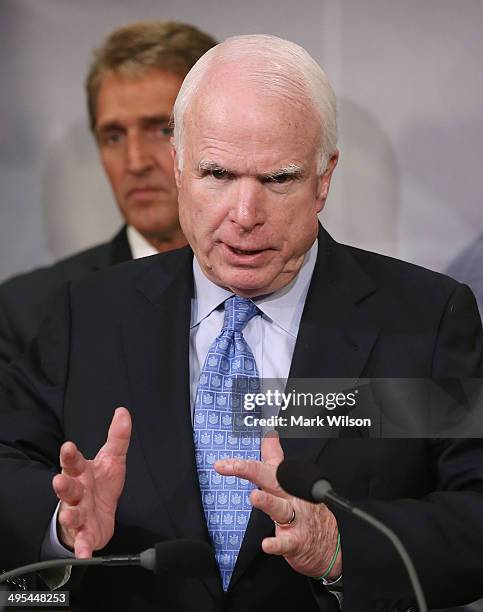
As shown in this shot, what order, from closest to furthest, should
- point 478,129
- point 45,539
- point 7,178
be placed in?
1. point 45,539
2. point 478,129
3. point 7,178

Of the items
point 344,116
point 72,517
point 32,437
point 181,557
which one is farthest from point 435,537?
point 344,116

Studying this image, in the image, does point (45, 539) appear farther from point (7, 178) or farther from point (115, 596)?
point (7, 178)

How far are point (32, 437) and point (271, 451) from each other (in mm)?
527

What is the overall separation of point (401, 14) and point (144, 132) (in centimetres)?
74

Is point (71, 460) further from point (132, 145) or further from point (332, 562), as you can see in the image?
point (132, 145)

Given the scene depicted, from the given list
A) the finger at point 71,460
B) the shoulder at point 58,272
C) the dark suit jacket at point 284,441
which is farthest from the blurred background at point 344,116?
the finger at point 71,460

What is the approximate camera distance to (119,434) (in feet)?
6.42

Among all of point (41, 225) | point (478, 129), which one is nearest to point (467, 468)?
point (478, 129)

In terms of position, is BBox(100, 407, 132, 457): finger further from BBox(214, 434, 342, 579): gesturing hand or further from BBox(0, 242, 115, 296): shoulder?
BBox(0, 242, 115, 296): shoulder

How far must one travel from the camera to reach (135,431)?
2.19m

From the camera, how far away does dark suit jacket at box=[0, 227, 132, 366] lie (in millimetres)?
3018

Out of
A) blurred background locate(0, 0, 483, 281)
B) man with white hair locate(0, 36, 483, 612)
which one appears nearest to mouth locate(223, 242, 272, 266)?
man with white hair locate(0, 36, 483, 612)

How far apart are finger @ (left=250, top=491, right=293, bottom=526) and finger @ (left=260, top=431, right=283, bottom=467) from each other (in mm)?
117

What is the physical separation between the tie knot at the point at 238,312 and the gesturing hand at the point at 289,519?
1.04 ft
